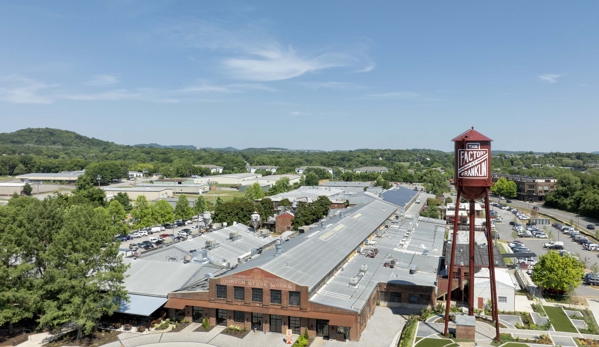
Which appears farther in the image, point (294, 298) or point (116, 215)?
point (116, 215)

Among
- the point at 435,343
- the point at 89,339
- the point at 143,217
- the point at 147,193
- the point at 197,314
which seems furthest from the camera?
the point at 147,193

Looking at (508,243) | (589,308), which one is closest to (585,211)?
(508,243)

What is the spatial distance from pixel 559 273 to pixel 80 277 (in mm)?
47349

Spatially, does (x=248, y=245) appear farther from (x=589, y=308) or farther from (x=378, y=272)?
(x=589, y=308)

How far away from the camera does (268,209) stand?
92.9m

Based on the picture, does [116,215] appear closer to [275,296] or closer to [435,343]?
[275,296]

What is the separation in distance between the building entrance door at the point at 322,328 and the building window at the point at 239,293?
6.95m

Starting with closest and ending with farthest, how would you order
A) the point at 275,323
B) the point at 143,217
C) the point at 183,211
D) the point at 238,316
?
the point at 275,323
the point at 238,316
the point at 143,217
the point at 183,211

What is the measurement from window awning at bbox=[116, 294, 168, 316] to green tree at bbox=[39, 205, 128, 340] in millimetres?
2150

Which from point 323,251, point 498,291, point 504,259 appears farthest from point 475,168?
point 504,259

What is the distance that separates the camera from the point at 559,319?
4084 cm

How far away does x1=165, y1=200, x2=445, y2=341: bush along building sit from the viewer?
36312mm

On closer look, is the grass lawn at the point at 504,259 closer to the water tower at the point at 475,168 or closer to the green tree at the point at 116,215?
the water tower at the point at 475,168

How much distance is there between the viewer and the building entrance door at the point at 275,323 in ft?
124
